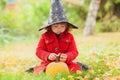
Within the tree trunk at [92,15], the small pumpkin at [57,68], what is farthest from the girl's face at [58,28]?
the tree trunk at [92,15]

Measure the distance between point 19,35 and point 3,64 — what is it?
11.1 meters

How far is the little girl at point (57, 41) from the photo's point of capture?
650 centimetres

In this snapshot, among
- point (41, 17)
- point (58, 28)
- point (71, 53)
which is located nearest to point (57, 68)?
point (71, 53)

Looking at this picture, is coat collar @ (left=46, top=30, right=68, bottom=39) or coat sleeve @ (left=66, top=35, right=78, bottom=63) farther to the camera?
coat collar @ (left=46, top=30, right=68, bottom=39)

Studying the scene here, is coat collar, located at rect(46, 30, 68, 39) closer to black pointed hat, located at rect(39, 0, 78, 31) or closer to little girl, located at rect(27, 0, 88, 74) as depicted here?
little girl, located at rect(27, 0, 88, 74)

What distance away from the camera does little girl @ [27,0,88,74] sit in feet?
21.3

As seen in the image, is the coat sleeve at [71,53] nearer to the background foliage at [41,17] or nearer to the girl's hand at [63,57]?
the girl's hand at [63,57]

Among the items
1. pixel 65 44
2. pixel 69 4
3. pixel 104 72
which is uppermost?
pixel 69 4

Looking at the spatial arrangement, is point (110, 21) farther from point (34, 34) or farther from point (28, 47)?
point (28, 47)

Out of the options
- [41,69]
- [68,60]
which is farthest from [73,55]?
[41,69]

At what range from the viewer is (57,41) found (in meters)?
6.67

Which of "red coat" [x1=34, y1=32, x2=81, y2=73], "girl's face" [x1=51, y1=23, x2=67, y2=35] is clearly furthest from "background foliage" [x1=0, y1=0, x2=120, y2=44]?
"girl's face" [x1=51, y1=23, x2=67, y2=35]

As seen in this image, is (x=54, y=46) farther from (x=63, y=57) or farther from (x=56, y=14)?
(x=56, y=14)

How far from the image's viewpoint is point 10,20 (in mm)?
20438
